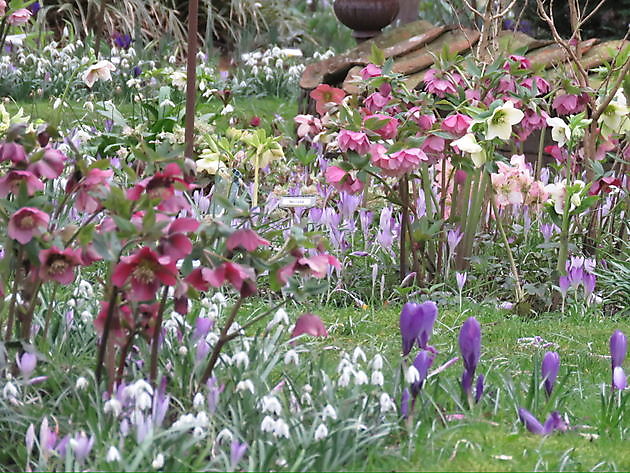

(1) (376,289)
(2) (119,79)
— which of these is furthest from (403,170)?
(2) (119,79)

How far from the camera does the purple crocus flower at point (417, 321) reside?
8.55 ft

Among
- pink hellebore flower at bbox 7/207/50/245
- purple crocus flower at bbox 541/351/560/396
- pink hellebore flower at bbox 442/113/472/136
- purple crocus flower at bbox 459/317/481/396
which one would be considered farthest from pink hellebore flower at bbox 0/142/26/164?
pink hellebore flower at bbox 442/113/472/136

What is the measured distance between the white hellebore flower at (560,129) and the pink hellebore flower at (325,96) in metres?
0.80

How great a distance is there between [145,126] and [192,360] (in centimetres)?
300

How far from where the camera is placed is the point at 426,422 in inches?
102

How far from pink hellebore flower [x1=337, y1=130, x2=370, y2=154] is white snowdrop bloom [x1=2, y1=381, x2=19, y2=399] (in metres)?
1.63

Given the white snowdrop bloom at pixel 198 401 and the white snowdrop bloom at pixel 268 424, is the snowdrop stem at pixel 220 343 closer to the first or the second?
the white snowdrop bloom at pixel 198 401

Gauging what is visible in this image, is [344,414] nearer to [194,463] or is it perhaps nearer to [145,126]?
[194,463]

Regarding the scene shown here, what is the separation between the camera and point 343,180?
3.95 metres

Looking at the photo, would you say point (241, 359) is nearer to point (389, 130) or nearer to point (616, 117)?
point (389, 130)

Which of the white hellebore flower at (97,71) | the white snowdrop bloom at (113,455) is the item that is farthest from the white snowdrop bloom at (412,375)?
the white hellebore flower at (97,71)

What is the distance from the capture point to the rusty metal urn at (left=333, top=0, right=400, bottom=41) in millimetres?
8234

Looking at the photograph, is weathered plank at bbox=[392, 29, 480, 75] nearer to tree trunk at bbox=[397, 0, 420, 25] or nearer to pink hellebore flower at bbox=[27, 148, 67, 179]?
tree trunk at bbox=[397, 0, 420, 25]

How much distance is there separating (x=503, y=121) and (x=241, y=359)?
68.1 inches
